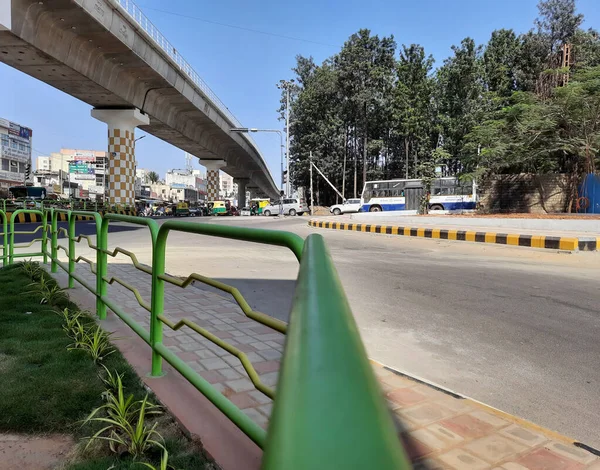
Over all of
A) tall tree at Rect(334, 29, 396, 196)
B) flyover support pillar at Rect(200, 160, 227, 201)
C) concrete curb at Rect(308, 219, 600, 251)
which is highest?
tall tree at Rect(334, 29, 396, 196)

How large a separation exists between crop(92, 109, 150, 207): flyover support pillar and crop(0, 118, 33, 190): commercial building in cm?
4021

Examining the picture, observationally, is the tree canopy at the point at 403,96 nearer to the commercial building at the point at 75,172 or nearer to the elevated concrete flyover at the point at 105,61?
the elevated concrete flyover at the point at 105,61

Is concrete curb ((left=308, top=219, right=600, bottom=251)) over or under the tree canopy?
under

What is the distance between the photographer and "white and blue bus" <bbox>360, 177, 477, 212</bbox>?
94.2ft

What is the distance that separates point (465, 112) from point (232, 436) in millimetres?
40879

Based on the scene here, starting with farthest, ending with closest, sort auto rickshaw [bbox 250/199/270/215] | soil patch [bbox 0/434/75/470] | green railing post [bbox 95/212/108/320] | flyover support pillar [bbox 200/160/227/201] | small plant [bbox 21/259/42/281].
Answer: auto rickshaw [bbox 250/199/270/215] < flyover support pillar [bbox 200/160/227/201] < small plant [bbox 21/259/42/281] < green railing post [bbox 95/212/108/320] < soil patch [bbox 0/434/75/470]

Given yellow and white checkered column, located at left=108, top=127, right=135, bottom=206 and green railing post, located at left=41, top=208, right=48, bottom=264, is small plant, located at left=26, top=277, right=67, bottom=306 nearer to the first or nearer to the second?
green railing post, located at left=41, top=208, right=48, bottom=264

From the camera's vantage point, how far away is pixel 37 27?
13.6m

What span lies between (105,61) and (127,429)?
62.5 feet

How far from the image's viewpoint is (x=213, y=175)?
4359cm

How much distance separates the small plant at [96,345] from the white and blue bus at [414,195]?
85.7 feet

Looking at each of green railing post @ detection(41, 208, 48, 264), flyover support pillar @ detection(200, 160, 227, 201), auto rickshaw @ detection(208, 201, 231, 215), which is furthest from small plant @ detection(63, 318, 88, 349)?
flyover support pillar @ detection(200, 160, 227, 201)

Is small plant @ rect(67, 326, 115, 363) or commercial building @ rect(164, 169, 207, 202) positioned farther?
commercial building @ rect(164, 169, 207, 202)

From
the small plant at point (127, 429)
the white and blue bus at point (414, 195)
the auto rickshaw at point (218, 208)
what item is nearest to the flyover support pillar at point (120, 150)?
the white and blue bus at point (414, 195)
